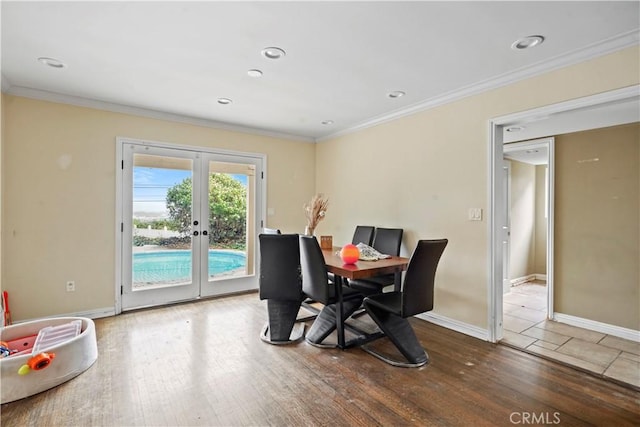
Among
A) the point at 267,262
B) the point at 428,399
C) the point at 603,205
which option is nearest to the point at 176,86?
the point at 267,262

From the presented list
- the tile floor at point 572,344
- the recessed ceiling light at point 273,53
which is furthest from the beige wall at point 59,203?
the tile floor at point 572,344

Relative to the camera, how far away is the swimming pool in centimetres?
388

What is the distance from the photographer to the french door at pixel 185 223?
3.83 meters

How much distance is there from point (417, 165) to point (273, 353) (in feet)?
8.28

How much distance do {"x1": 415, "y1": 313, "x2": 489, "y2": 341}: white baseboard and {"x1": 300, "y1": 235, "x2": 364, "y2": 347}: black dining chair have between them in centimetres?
101

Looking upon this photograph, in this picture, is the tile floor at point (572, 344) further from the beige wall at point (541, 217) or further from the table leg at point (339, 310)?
the beige wall at point (541, 217)

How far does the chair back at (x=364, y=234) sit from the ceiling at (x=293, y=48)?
5.08 feet

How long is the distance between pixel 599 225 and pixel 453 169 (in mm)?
1776

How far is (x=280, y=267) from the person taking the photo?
2.90 meters

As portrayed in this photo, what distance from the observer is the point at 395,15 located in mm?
2002

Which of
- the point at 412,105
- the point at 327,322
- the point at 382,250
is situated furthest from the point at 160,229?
the point at 412,105

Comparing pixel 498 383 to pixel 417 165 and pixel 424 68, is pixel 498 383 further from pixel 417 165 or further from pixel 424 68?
pixel 424 68

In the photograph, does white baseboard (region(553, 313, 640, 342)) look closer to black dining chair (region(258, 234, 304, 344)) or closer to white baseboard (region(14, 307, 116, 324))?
black dining chair (region(258, 234, 304, 344))

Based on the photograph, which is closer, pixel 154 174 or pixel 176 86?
pixel 176 86
